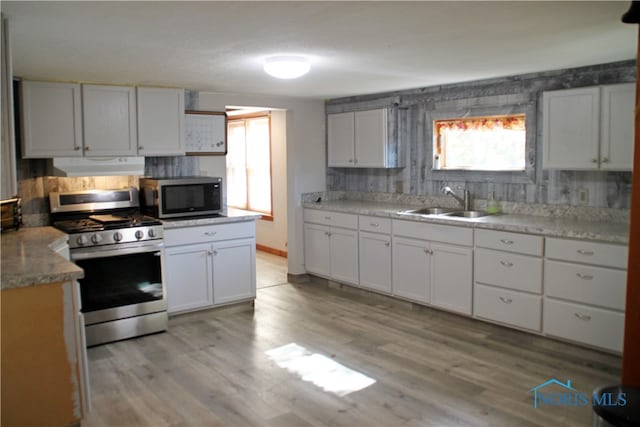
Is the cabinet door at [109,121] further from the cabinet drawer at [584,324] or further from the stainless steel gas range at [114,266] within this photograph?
the cabinet drawer at [584,324]

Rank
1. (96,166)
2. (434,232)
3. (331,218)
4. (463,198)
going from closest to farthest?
(96,166)
(434,232)
(463,198)
(331,218)

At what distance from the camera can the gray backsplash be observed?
409cm

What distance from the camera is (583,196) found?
424 cm

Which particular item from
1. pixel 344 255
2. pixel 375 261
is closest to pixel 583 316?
pixel 375 261

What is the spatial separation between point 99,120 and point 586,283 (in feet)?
13.2

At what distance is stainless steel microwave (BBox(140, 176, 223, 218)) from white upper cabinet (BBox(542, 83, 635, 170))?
2901 millimetres

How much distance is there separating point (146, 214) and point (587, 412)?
380 centimetres

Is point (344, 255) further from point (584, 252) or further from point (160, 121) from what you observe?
point (584, 252)

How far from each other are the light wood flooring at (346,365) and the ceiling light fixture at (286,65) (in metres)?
2.02

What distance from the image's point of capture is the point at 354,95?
5844mm

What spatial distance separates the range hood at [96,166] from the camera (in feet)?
14.3

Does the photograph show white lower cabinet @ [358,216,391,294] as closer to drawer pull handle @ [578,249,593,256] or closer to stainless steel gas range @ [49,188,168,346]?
drawer pull handle @ [578,249,593,256]

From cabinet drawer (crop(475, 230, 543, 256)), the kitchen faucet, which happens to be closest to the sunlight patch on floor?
cabinet drawer (crop(475, 230, 543, 256))

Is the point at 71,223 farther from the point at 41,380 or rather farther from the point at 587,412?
the point at 587,412
